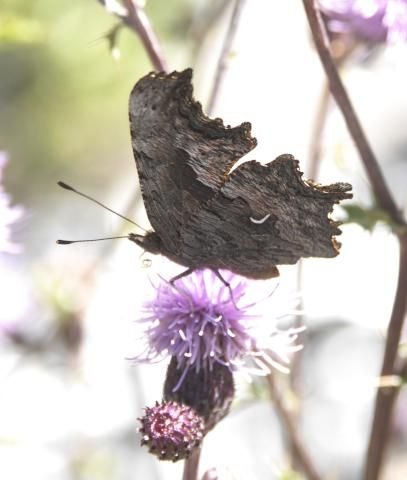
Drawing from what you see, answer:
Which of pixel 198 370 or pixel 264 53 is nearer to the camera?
pixel 198 370

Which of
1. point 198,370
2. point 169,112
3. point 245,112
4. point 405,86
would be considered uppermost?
point 405,86

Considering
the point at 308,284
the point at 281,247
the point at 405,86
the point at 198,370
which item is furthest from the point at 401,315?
the point at 405,86

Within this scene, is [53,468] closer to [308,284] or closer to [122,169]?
[308,284]

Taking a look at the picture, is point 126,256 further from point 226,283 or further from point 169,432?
point 169,432

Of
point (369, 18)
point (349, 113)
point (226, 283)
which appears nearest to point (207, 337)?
point (226, 283)

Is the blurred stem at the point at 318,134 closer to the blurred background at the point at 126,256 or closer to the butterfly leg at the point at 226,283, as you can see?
the blurred background at the point at 126,256

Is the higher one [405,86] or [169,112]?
[405,86]

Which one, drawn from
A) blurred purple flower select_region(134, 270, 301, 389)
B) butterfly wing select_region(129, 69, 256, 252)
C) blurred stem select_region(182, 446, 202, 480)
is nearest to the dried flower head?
blurred stem select_region(182, 446, 202, 480)

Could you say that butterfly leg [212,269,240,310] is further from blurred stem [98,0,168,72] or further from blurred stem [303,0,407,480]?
blurred stem [98,0,168,72]
